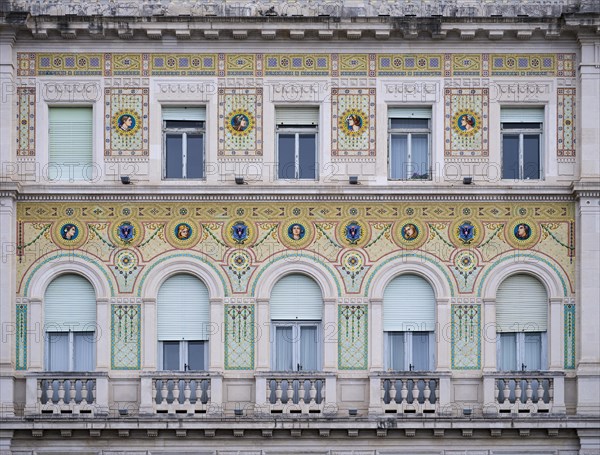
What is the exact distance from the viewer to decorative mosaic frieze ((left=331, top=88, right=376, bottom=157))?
137 feet

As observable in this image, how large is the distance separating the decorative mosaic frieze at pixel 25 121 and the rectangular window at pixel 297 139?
5.42 m

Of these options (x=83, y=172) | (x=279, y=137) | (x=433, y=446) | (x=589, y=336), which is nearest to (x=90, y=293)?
(x=83, y=172)

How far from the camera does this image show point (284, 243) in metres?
41.4

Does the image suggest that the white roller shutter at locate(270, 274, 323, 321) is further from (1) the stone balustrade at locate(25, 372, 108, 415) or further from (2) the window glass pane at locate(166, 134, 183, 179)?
(1) the stone balustrade at locate(25, 372, 108, 415)

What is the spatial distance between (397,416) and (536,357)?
3.50 meters

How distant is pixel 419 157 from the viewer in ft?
138

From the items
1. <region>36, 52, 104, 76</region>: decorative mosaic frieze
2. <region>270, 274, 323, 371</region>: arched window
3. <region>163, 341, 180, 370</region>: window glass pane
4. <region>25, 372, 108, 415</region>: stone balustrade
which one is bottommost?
<region>25, 372, 108, 415</region>: stone balustrade

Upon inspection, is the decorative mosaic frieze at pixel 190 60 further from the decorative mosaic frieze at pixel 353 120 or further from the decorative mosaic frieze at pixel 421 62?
the decorative mosaic frieze at pixel 421 62

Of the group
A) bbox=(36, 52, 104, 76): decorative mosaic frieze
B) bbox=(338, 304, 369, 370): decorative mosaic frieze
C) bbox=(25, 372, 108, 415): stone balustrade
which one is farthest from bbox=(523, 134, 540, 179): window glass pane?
bbox=(25, 372, 108, 415): stone balustrade

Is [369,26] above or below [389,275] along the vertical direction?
above

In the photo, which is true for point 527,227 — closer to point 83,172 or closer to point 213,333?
point 213,333

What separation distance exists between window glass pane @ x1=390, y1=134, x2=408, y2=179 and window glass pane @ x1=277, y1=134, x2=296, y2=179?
7.19 ft

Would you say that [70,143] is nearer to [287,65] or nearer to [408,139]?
[287,65]

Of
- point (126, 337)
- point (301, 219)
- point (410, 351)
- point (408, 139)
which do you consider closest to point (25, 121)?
point (126, 337)
